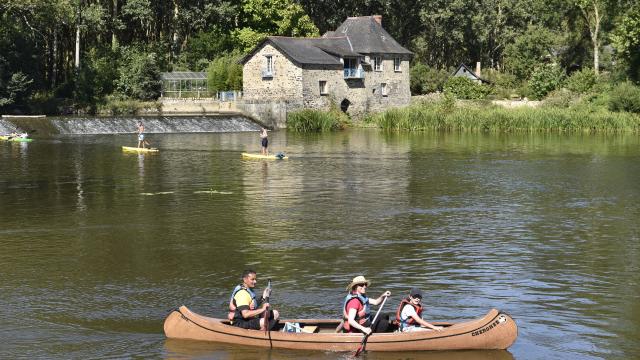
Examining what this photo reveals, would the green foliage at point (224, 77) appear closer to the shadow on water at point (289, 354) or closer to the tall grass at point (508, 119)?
the tall grass at point (508, 119)

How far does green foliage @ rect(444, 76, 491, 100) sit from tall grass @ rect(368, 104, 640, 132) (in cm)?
1650

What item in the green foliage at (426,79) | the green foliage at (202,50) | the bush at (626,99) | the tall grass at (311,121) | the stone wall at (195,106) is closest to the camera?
the bush at (626,99)

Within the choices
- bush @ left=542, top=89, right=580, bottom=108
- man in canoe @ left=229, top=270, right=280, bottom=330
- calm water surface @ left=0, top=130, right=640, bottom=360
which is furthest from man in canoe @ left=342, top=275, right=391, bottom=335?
bush @ left=542, top=89, right=580, bottom=108

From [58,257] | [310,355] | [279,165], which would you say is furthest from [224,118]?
[310,355]

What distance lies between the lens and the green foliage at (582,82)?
89312mm

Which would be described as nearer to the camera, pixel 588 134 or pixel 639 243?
pixel 639 243

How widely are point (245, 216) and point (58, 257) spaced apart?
333 inches

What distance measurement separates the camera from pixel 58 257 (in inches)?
1085

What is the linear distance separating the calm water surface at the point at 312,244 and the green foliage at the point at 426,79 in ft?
172

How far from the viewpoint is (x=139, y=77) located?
3553 inches

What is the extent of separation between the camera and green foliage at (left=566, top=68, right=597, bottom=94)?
8931 cm

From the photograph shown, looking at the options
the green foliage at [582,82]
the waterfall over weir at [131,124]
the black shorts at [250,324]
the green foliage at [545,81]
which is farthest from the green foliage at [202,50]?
the black shorts at [250,324]

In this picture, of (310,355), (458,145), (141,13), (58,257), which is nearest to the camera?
(310,355)

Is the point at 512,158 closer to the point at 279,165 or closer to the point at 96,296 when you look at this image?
the point at 279,165
